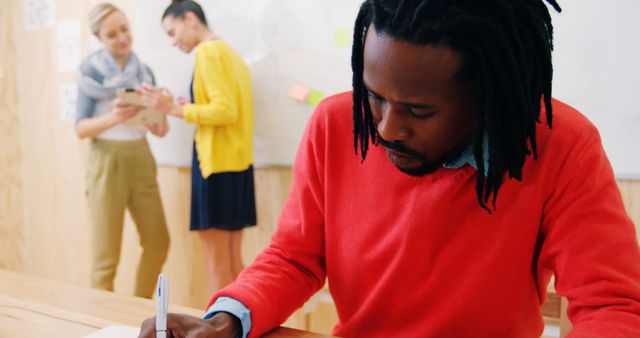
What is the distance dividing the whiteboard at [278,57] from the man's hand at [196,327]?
5.59ft

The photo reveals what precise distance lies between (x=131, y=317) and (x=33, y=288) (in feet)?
0.85

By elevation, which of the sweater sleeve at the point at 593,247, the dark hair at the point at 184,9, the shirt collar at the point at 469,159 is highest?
the dark hair at the point at 184,9

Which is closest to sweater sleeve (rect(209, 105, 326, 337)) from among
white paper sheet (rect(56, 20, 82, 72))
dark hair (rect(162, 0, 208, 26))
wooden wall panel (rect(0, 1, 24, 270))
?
dark hair (rect(162, 0, 208, 26))

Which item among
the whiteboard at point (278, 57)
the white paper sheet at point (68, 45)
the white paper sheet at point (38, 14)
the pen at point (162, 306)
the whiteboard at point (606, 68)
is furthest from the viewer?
the white paper sheet at point (38, 14)

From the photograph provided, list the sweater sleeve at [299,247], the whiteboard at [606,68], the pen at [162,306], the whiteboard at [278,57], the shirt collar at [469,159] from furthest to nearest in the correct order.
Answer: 1. the whiteboard at [278,57]
2. the whiteboard at [606,68]
3. the sweater sleeve at [299,247]
4. the shirt collar at [469,159]
5. the pen at [162,306]

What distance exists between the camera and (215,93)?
2.34 meters

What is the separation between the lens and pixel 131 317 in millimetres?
910

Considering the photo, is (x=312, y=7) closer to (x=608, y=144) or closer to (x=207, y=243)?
(x=207, y=243)

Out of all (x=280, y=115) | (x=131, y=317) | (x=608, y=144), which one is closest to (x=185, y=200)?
(x=280, y=115)

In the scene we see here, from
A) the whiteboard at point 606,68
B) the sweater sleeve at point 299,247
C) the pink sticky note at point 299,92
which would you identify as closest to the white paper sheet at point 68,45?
the pink sticky note at point 299,92

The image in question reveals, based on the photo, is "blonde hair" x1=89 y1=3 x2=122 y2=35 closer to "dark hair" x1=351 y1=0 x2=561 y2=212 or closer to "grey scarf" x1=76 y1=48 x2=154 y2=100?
"grey scarf" x1=76 y1=48 x2=154 y2=100

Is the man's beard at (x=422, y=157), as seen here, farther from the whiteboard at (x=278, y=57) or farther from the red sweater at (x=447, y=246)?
the whiteboard at (x=278, y=57)

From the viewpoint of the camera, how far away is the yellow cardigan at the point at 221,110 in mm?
2336

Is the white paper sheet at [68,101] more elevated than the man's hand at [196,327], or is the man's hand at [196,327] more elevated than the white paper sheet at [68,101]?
the man's hand at [196,327]
